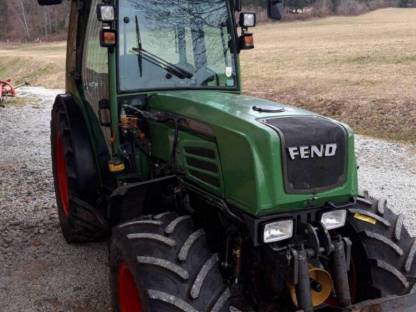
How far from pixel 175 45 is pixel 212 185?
51.4 inches

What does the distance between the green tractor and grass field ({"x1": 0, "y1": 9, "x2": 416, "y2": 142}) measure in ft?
23.1

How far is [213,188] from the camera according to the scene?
10.5ft

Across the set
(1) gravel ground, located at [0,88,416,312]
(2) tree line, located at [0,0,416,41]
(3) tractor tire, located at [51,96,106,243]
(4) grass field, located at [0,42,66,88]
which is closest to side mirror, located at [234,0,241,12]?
(3) tractor tire, located at [51,96,106,243]

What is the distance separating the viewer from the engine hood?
280cm

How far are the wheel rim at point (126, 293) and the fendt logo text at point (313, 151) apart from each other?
1194 millimetres

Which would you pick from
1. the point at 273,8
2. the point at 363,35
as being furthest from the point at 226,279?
the point at 363,35

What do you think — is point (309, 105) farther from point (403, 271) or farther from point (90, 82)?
point (403, 271)

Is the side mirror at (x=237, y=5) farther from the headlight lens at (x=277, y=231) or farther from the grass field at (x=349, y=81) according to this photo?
the grass field at (x=349, y=81)

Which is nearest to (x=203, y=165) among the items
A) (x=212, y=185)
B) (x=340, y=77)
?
(x=212, y=185)

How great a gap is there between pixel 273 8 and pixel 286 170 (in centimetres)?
192

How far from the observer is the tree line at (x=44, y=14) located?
194 ft

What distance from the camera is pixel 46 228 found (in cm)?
563

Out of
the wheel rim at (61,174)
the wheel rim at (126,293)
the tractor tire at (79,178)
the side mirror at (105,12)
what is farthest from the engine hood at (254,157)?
the wheel rim at (61,174)

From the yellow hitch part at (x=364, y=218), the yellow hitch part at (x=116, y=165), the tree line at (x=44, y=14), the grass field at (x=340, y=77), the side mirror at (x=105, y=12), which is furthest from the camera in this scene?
the tree line at (x=44, y=14)
